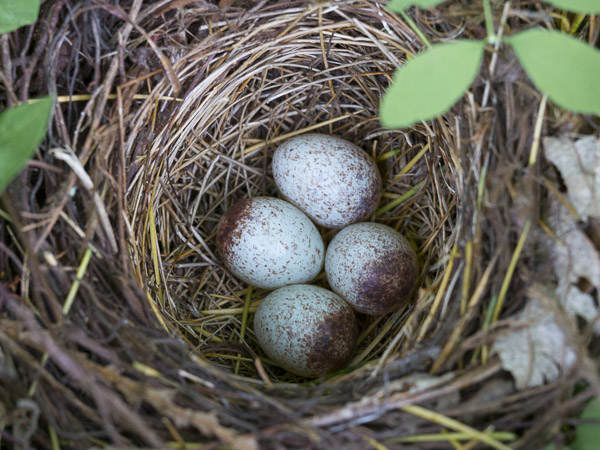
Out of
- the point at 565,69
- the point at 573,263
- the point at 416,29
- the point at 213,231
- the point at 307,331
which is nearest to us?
the point at 565,69

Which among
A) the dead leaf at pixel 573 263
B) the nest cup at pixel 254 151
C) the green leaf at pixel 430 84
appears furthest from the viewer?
the nest cup at pixel 254 151

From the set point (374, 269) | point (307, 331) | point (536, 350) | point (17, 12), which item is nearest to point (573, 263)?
point (536, 350)

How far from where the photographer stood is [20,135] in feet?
2.84

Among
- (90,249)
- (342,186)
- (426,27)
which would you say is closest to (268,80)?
(342,186)

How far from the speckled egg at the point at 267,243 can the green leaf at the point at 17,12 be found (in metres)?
0.68

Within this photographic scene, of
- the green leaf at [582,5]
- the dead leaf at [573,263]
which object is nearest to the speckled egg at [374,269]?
the dead leaf at [573,263]

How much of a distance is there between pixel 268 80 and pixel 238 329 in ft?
2.44

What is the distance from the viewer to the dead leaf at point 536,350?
868mm

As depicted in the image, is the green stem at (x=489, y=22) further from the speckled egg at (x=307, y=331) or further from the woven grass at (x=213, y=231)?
the speckled egg at (x=307, y=331)

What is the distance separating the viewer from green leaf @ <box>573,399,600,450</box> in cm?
80

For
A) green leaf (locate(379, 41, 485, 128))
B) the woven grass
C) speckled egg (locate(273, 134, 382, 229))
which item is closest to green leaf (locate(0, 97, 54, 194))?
the woven grass

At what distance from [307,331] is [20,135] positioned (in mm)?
794

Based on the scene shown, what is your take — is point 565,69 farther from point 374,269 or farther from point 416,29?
point 374,269

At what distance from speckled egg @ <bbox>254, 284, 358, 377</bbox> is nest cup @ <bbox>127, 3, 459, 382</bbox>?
3.3 inches
